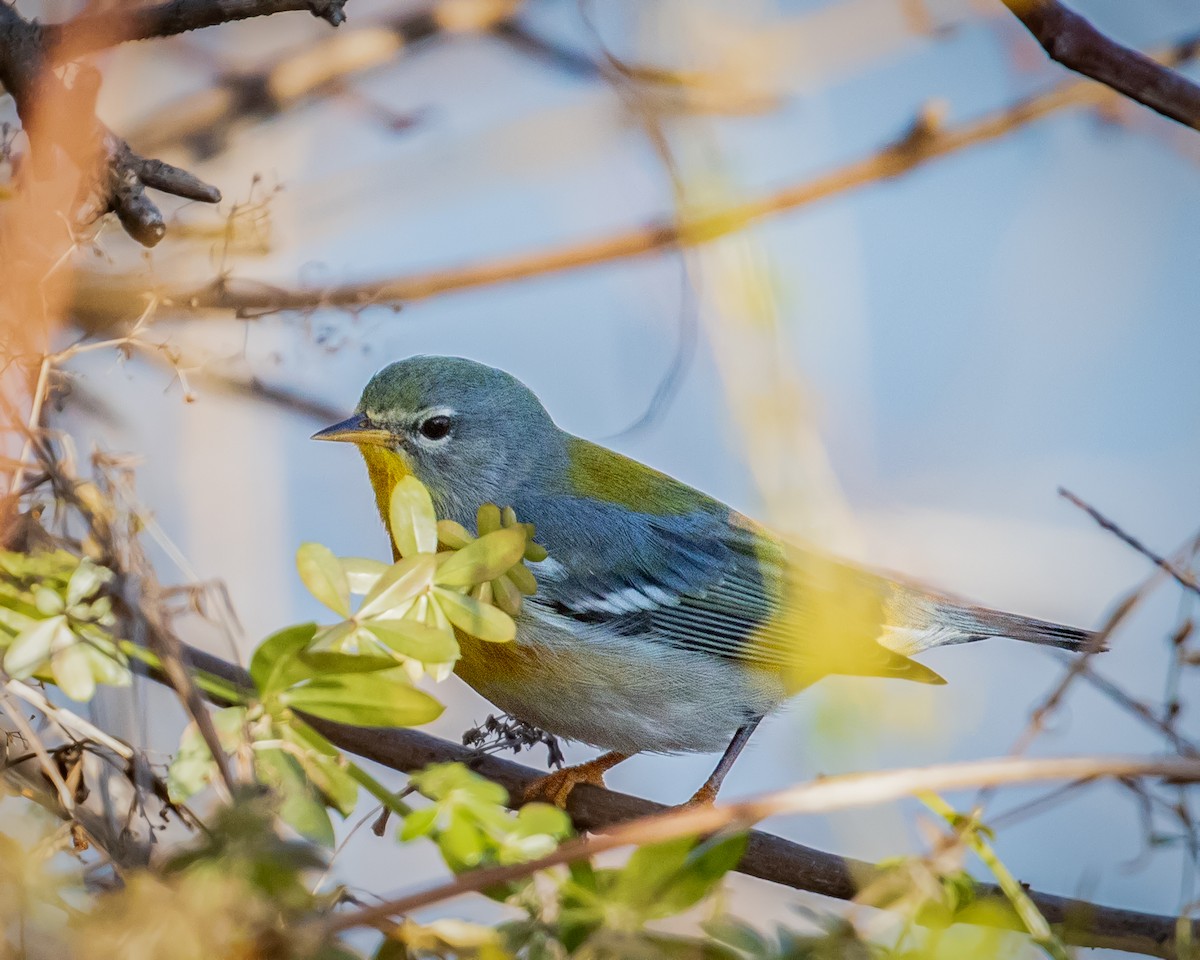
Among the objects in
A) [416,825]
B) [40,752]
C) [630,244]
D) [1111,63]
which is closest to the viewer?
[416,825]

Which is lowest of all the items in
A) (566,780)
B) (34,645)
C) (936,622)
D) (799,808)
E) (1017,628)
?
(566,780)

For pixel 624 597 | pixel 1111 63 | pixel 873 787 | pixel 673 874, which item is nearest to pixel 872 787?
pixel 873 787

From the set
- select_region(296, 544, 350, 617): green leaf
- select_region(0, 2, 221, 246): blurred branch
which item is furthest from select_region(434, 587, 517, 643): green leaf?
select_region(0, 2, 221, 246): blurred branch

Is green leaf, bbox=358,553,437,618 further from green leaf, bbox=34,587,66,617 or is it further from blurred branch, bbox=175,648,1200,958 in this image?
green leaf, bbox=34,587,66,617

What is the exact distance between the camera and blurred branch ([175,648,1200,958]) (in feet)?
2.83

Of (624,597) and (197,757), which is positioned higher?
(197,757)

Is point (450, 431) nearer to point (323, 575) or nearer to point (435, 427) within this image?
point (435, 427)

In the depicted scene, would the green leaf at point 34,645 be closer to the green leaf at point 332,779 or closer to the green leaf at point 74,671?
the green leaf at point 74,671

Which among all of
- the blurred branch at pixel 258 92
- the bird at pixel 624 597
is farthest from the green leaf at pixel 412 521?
the blurred branch at pixel 258 92

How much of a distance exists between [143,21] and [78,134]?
25 cm

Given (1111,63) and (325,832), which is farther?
(1111,63)

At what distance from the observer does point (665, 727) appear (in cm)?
272

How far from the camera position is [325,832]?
101cm

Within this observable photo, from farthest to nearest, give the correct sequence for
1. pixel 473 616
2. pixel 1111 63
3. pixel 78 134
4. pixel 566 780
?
pixel 566 780, pixel 78 134, pixel 1111 63, pixel 473 616
